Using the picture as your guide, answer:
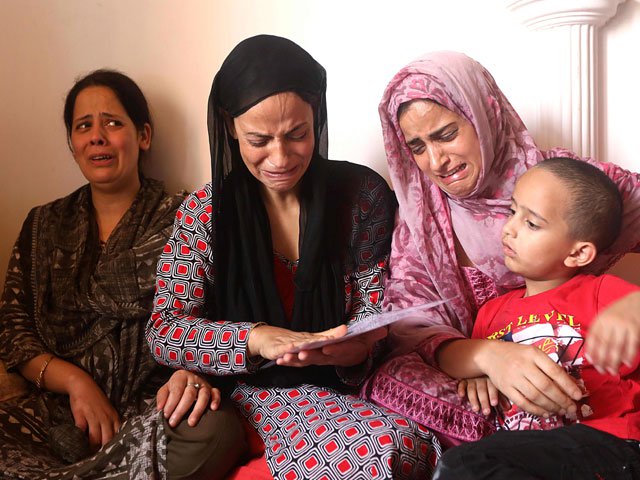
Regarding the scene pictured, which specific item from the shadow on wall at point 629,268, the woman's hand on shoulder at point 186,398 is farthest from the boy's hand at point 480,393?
the shadow on wall at point 629,268

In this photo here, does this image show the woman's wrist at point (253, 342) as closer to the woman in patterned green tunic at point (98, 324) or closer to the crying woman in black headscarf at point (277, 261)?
the crying woman in black headscarf at point (277, 261)

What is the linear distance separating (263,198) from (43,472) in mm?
811

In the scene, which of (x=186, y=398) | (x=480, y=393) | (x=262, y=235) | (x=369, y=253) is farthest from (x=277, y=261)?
(x=480, y=393)

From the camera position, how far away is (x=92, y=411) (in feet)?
6.19

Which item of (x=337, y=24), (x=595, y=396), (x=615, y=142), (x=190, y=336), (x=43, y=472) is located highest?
(x=337, y=24)

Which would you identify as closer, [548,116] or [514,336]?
[514,336]

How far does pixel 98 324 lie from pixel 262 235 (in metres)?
0.67

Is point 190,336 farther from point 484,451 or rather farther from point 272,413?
point 484,451

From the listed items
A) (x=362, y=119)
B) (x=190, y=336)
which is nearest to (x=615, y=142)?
(x=362, y=119)

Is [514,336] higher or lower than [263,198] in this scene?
lower

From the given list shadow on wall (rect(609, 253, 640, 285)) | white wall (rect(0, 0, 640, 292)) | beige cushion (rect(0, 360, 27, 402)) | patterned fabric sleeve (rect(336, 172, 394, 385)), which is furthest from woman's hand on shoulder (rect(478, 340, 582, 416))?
beige cushion (rect(0, 360, 27, 402))

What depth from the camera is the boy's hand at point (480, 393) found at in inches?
56.4

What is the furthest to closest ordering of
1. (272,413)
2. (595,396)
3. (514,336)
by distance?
(272,413) → (514,336) → (595,396)

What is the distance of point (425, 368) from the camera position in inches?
60.8
